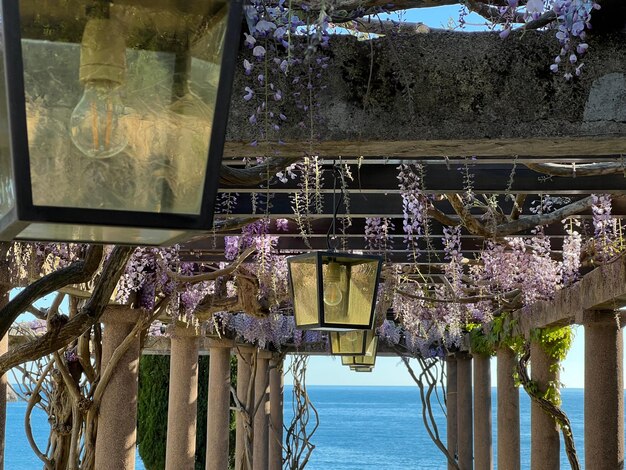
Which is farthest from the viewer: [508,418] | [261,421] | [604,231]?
[261,421]

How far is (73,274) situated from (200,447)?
15.4 meters

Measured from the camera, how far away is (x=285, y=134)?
8.59 feet

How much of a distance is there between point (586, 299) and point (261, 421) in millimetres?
8328

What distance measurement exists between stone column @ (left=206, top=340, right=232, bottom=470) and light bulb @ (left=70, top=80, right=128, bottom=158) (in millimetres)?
11049

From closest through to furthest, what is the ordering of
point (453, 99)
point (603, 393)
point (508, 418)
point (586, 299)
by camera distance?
point (453, 99)
point (603, 393)
point (586, 299)
point (508, 418)

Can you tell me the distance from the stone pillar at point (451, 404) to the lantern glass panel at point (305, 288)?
11747mm

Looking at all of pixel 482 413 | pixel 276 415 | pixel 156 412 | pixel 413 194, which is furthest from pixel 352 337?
pixel 156 412

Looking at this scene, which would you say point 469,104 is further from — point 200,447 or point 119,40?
point 200,447

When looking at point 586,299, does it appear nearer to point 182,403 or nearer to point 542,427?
point 542,427

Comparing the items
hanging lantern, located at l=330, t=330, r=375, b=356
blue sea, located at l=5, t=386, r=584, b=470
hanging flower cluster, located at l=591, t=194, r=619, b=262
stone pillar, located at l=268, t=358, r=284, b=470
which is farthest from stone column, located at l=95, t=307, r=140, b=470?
blue sea, located at l=5, t=386, r=584, b=470

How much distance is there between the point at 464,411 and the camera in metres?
14.1

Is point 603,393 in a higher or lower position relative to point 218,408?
higher

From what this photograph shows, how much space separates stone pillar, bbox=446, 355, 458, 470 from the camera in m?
15.2

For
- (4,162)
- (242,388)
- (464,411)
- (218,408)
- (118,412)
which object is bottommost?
(464,411)
